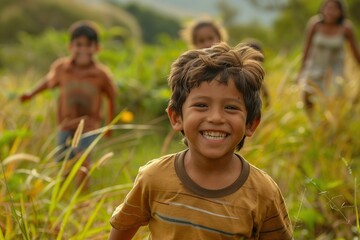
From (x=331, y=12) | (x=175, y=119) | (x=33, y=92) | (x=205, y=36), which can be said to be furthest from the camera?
(x=331, y=12)

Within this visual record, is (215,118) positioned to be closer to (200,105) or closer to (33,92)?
(200,105)

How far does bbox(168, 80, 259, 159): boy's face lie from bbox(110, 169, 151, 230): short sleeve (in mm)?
246

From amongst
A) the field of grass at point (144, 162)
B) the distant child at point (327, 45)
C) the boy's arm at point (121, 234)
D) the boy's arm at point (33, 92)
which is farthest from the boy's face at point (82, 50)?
the boy's arm at point (121, 234)

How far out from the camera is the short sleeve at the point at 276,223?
2691mm

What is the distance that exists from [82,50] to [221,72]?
143 inches

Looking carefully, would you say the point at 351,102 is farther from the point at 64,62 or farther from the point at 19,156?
the point at 19,156

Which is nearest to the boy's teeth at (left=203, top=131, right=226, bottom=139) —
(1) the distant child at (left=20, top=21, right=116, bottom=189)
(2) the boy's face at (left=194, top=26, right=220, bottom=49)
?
(1) the distant child at (left=20, top=21, right=116, bottom=189)

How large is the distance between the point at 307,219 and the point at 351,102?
295 centimetres

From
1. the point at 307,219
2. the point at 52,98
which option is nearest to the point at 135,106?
the point at 52,98

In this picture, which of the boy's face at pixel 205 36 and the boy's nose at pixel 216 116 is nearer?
the boy's nose at pixel 216 116

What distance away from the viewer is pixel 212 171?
2.70m

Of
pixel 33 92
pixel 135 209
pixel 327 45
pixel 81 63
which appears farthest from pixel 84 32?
pixel 135 209

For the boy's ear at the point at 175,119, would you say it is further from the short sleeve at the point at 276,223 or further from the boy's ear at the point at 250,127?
the short sleeve at the point at 276,223

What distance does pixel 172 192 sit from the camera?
267 cm
